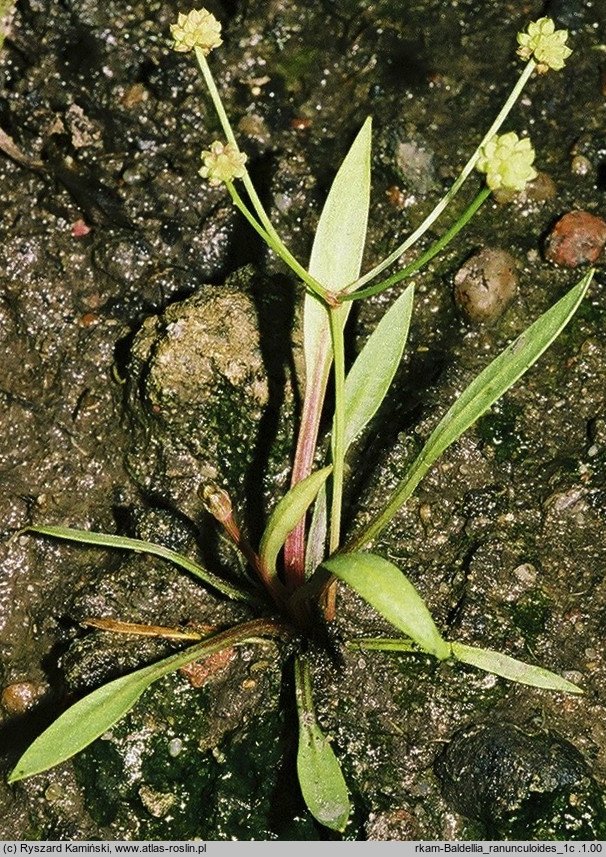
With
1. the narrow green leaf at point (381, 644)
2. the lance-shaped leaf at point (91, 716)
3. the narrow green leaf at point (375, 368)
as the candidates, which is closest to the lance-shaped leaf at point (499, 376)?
the narrow green leaf at point (375, 368)

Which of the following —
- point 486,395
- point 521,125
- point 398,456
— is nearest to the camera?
point 486,395

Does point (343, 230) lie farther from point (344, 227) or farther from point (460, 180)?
point (460, 180)

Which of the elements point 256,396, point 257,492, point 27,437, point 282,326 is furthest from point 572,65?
point 27,437

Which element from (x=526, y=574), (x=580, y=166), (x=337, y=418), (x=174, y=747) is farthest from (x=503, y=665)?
(x=580, y=166)

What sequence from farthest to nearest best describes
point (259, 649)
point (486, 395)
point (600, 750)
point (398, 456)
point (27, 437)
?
1. point (27, 437)
2. point (398, 456)
3. point (259, 649)
4. point (600, 750)
5. point (486, 395)

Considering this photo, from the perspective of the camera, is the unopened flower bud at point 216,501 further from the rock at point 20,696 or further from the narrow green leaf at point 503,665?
the rock at point 20,696

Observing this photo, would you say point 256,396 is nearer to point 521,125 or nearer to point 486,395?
point 486,395

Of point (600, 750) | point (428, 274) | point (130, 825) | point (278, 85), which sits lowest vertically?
point (600, 750)
